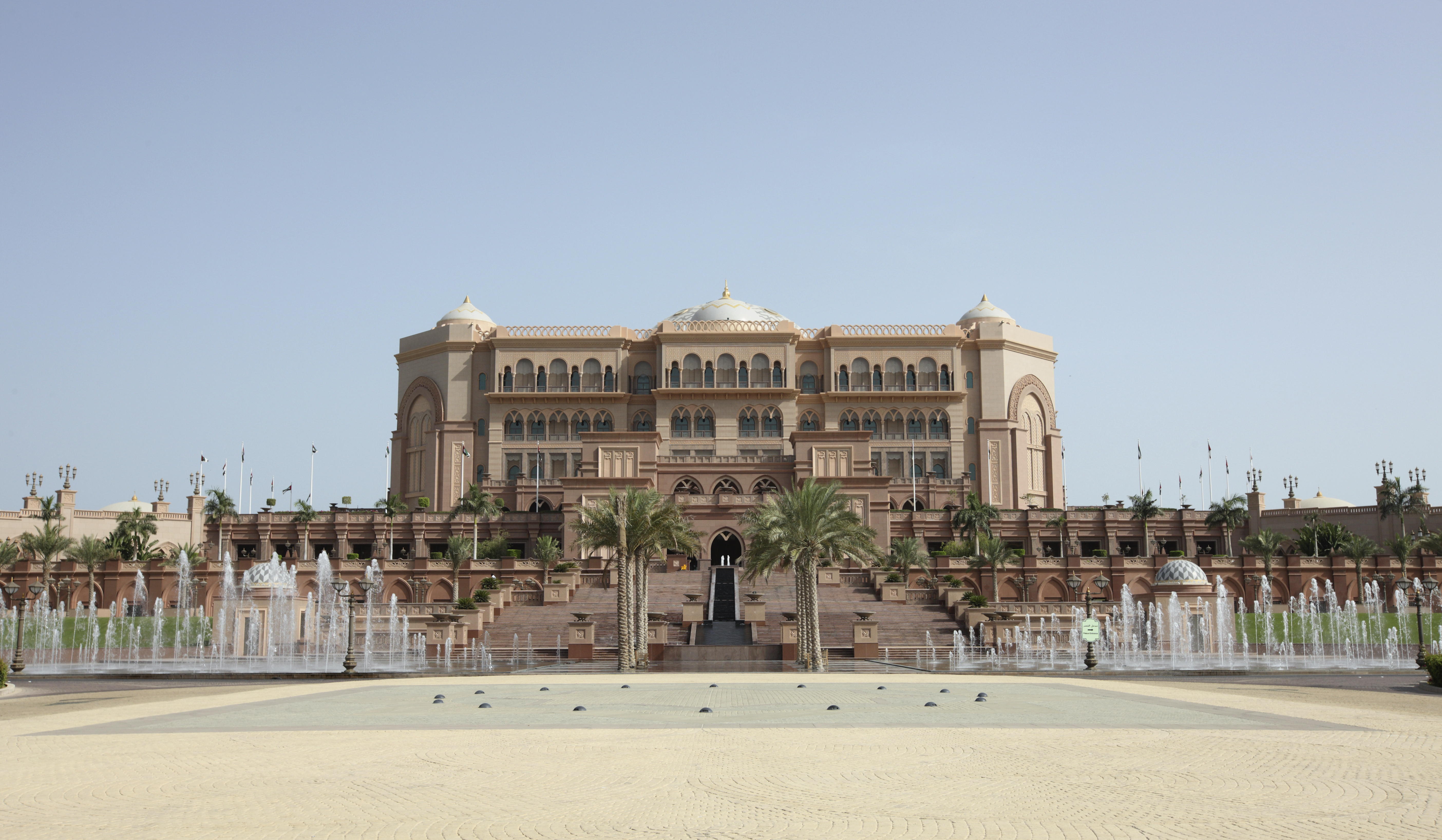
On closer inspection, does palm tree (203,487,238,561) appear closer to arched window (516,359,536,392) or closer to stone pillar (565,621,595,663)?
arched window (516,359,536,392)

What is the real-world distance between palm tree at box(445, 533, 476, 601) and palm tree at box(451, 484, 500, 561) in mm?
7378

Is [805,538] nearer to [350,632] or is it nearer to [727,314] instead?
[350,632]

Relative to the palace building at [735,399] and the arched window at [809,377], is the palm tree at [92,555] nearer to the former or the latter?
the palace building at [735,399]

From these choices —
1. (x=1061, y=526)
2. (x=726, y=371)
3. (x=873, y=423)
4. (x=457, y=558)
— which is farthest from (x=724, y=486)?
(x=1061, y=526)

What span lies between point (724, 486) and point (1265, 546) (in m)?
29.2

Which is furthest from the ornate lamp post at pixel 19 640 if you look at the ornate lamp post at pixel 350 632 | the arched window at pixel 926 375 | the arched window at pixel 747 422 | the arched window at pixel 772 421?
the arched window at pixel 926 375

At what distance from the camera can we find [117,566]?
66.5m

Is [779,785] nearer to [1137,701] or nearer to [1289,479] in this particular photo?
[1137,701]

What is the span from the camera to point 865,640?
40.7m

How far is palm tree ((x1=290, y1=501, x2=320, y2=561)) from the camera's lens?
241 feet

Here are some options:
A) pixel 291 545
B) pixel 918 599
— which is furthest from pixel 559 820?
pixel 291 545

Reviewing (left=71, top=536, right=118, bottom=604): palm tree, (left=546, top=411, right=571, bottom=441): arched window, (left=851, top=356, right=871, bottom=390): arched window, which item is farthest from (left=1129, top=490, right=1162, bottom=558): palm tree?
(left=71, top=536, right=118, bottom=604): palm tree

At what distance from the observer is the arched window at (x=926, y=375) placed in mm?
84000

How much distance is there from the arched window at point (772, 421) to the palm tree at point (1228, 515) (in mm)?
27191
